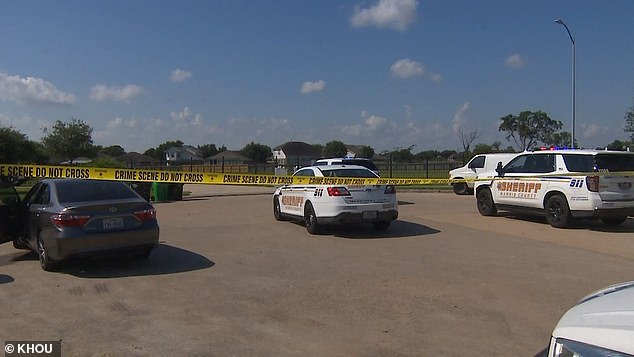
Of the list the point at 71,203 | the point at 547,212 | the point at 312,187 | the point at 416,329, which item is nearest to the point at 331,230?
the point at 312,187

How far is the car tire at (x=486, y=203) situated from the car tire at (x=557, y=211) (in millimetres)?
2037

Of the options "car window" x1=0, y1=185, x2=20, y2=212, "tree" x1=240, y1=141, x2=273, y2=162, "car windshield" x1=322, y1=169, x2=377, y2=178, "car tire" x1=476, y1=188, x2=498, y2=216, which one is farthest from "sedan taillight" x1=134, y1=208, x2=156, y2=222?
"tree" x1=240, y1=141, x2=273, y2=162

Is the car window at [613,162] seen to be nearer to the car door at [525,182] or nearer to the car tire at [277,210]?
the car door at [525,182]

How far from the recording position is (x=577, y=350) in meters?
2.61

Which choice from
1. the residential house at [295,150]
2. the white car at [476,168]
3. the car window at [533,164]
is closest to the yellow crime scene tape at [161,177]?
the car window at [533,164]

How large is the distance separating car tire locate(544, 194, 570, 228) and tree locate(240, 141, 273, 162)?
9598 centimetres

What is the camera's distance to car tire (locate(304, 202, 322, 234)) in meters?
12.0

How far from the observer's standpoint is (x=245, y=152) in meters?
110

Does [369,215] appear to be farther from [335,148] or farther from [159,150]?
[159,150]

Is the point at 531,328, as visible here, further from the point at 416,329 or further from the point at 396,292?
the point at 396,292

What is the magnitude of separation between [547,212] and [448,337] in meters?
8.72

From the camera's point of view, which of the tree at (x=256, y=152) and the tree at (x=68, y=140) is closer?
the tree at (x=68, y=140)

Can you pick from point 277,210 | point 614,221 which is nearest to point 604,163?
point 614,221

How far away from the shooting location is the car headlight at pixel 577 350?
2.47 meters
